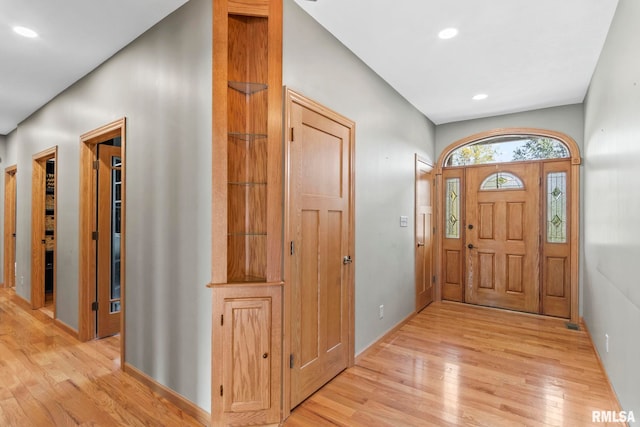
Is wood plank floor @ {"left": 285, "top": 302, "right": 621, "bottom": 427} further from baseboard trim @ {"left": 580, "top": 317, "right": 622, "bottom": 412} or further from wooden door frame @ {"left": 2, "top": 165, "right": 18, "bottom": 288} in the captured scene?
wooden door frame @ {"left": 2, "top": 165, "right": 18, "bottom": 288}

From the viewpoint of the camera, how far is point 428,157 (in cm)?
465

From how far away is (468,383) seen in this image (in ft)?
8.16

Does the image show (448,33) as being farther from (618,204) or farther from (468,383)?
(468,383)

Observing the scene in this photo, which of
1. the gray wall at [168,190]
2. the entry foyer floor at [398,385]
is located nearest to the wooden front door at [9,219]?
the entry foyer floor at [398,385]

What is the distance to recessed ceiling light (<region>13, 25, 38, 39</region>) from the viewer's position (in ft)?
7.88

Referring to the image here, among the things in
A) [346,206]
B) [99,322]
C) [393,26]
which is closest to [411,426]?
[346,206]

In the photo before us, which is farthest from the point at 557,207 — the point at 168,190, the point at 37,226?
the point at 37,226

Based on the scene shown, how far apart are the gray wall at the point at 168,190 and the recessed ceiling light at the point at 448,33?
173 cm

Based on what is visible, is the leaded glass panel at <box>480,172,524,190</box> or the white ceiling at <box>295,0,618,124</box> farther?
the leaded glass panel at <box>480,172,524,190</box>

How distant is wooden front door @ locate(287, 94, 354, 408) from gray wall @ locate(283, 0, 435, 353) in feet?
0.62

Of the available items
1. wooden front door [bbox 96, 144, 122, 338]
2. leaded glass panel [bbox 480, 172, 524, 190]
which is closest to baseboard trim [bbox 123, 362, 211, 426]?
wooden front door [bbox 96, 144, 122, 338]

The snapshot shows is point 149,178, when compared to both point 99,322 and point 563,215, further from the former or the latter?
point 563,215

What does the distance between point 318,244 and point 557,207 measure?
3.58 meters

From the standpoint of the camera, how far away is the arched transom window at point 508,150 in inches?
165
